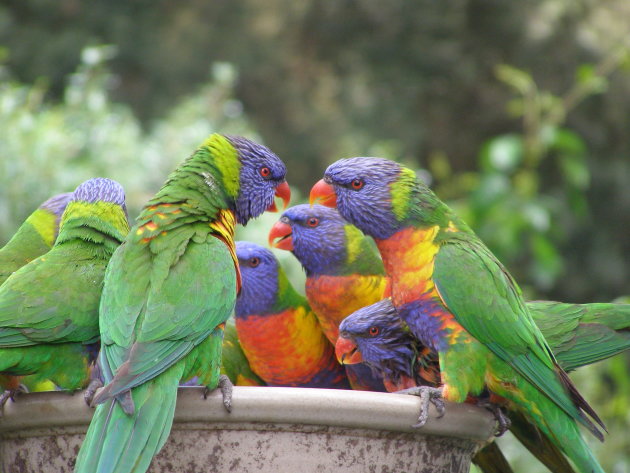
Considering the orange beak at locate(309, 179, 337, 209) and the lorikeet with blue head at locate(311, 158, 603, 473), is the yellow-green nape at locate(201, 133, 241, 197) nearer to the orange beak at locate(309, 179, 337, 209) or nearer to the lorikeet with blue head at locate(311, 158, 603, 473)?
the orange beak at locate(309, 179, 337, 209)

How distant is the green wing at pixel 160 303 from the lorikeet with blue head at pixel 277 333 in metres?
0.74

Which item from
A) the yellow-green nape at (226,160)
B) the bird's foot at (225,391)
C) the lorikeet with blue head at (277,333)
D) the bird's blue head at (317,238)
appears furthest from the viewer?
the bird's blue head at (317,238)

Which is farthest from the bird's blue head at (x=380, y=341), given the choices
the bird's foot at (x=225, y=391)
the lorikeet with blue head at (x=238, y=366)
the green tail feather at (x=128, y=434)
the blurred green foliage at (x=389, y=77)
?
the blurred green foliage at (x=389, y=77)

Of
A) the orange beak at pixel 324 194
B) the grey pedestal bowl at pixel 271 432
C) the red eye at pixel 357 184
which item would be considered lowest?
the grey pedestal bowl at pixel 271 432

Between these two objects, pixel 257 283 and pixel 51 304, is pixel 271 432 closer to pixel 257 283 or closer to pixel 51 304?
pixel 51 304

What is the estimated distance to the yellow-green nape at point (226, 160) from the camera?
2.16 metres

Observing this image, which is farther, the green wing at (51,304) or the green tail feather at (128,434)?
the green wing at (51,304)

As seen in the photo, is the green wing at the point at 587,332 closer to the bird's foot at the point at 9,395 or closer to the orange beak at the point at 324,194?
the orange beak at the point at 324,194

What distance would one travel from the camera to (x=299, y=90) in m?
7.80

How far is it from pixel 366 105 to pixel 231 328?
4.90m

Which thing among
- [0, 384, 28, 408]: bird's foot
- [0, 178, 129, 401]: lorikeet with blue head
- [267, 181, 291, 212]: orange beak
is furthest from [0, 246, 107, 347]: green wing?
[267, 181, 291, 212]: orange beak

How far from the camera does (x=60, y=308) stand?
6.24 ft

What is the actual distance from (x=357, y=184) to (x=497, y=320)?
55 centimetres

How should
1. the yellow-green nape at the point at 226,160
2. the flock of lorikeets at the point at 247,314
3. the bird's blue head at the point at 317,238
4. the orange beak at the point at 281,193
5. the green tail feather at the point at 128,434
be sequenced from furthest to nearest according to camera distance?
the bird's blue head at the point at 317,238 → the orange beak at the point at 281,193 → the yellow-green nape at the point at 226,160 → the flock of lorikeets at the point at 247,314 → the green tail feather at the point at 128,434
